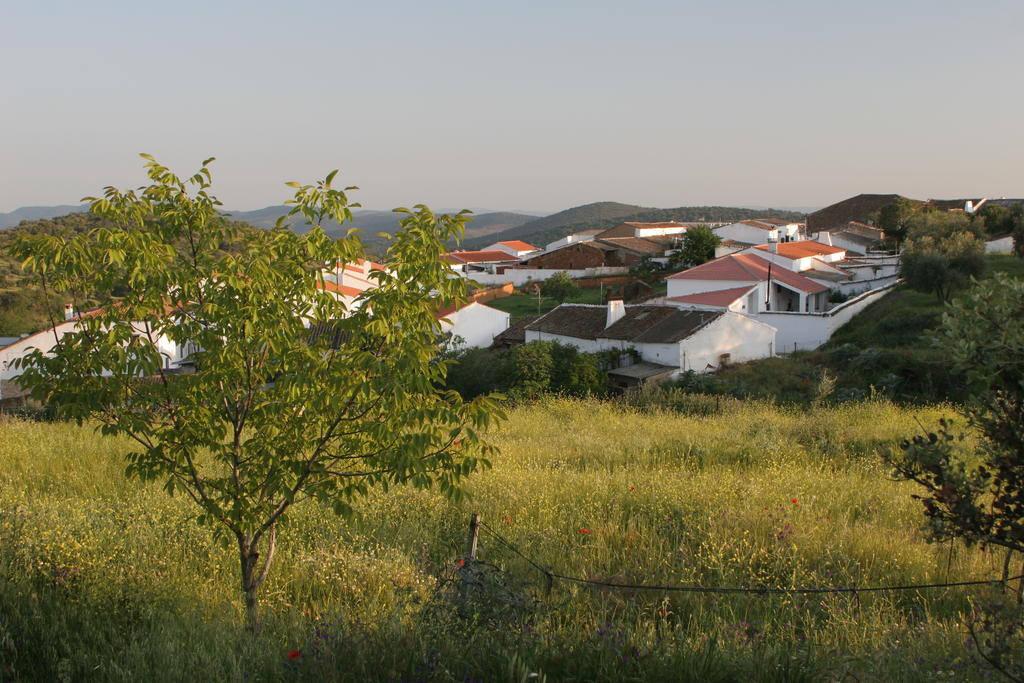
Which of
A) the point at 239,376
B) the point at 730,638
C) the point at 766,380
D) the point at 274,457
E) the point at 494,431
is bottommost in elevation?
the point at 766,380

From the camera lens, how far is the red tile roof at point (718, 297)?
128 feet

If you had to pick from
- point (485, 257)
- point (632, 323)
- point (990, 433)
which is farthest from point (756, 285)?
point (485, 257)

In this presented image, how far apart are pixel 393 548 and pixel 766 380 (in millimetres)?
23954

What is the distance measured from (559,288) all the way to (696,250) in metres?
13.2

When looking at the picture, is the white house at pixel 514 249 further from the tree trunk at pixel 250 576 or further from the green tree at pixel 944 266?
the tree trunk at pixel 250 576

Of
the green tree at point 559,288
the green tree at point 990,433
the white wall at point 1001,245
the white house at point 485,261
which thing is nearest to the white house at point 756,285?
the green tree at point 559,288

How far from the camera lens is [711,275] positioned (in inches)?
1779

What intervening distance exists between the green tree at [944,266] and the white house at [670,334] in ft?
30.8

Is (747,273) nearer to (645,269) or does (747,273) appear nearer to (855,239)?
(645,269)

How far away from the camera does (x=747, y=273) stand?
145 ft

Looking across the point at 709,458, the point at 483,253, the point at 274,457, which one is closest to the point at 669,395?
the point at 709,458

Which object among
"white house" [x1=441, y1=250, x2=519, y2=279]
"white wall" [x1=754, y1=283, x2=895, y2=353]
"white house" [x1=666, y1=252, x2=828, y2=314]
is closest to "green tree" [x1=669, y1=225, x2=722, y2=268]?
"white house" [x1=666, y1=252, x2=828, y2=314]

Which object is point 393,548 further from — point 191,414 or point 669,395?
point 669,395

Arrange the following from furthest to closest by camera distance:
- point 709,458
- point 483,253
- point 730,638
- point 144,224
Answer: point 483,253 < point 709,458 < point 144,224 < point 730,638
